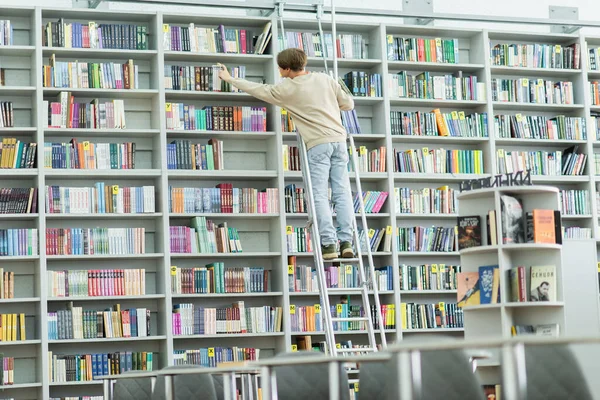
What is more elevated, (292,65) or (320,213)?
(292,65)

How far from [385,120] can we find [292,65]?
1348 mm

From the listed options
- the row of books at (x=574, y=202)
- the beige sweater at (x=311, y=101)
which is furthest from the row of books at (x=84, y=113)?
the row of books at (x=574, y=202)

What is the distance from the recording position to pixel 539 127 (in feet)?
29.3

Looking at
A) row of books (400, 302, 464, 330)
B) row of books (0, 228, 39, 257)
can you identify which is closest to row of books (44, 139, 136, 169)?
row of books (0, 228, 39, 257)

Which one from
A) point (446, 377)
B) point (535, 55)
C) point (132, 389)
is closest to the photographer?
point (446, 377)

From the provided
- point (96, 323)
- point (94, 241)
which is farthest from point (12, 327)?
point (94, 241)

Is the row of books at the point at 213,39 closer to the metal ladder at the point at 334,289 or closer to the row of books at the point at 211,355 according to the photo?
the metal ladder at the point at 334,289

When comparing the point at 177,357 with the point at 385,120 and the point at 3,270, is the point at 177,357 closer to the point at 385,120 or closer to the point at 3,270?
the point at 3,270

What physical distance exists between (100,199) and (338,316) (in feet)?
6.67

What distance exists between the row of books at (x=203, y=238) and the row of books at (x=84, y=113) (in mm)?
914

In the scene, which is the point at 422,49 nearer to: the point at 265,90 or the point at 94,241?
the point at 265,90

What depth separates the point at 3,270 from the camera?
7641 millimetres

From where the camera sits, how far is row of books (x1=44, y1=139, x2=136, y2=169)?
25.3ft

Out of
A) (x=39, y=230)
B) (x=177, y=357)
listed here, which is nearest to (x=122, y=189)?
(x=39, y=230)
